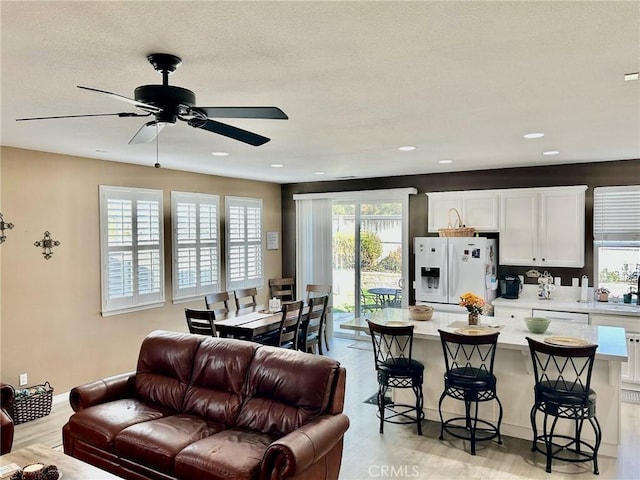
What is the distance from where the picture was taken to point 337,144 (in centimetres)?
433

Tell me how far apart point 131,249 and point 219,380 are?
272 centimetres

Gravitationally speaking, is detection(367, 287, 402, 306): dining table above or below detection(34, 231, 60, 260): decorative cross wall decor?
below

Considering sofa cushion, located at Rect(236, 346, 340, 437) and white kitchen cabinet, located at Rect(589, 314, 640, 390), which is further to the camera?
white kitchen cabinet, located at Rect(589, 314, 640, 390)

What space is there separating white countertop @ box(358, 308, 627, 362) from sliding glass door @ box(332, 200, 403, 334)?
2232mm

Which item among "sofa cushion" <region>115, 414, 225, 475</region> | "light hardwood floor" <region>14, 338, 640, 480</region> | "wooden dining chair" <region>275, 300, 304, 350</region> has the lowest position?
"light hardwood floor" <region>14, 338, 640, 480</region>

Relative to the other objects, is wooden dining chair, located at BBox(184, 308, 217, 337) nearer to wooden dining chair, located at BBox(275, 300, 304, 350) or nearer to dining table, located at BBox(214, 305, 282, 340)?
dining table, located at BBox(214, 305, 282, 340)

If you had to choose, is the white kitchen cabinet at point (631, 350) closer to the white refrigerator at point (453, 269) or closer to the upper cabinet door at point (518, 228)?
the upper cabinet door at point (518, 228)

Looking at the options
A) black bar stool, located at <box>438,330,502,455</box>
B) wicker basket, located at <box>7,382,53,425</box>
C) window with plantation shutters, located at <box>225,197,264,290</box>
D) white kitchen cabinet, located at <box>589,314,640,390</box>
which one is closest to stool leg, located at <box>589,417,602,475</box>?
black bar stool, located at <box>438,330,502,455</box>

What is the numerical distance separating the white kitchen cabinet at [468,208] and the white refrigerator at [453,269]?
0.29 m

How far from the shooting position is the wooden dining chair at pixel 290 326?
516 centimetres

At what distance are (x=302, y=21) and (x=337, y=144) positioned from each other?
255 cm

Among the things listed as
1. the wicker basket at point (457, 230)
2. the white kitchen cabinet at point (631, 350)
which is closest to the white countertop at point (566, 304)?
the white kitchen cabinet at point (631, 350)

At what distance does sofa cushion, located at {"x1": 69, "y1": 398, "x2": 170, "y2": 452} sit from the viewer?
124 inches

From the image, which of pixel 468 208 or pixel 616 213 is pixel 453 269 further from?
pixel 616 213
